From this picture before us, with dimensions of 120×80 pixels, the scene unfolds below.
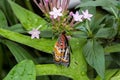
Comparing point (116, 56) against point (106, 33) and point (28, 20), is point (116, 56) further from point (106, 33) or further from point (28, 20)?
point (28, 20)

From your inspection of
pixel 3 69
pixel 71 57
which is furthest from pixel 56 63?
pixel 3 69

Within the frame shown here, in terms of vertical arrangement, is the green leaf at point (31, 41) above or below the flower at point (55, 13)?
below

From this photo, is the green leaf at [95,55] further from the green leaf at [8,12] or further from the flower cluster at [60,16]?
the green leaf at [8,12]

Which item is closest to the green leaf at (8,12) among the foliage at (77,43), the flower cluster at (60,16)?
the foliage at (77,43)

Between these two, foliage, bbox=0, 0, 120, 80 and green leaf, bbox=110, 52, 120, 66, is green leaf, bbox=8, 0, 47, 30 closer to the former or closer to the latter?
foliage, bbox=0, 0, 120, 80

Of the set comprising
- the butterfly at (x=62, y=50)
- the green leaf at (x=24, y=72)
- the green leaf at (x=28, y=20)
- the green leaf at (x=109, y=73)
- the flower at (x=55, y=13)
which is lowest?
the green leaf at (x=109, y=73)

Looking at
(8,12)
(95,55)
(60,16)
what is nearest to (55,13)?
(60,16)
